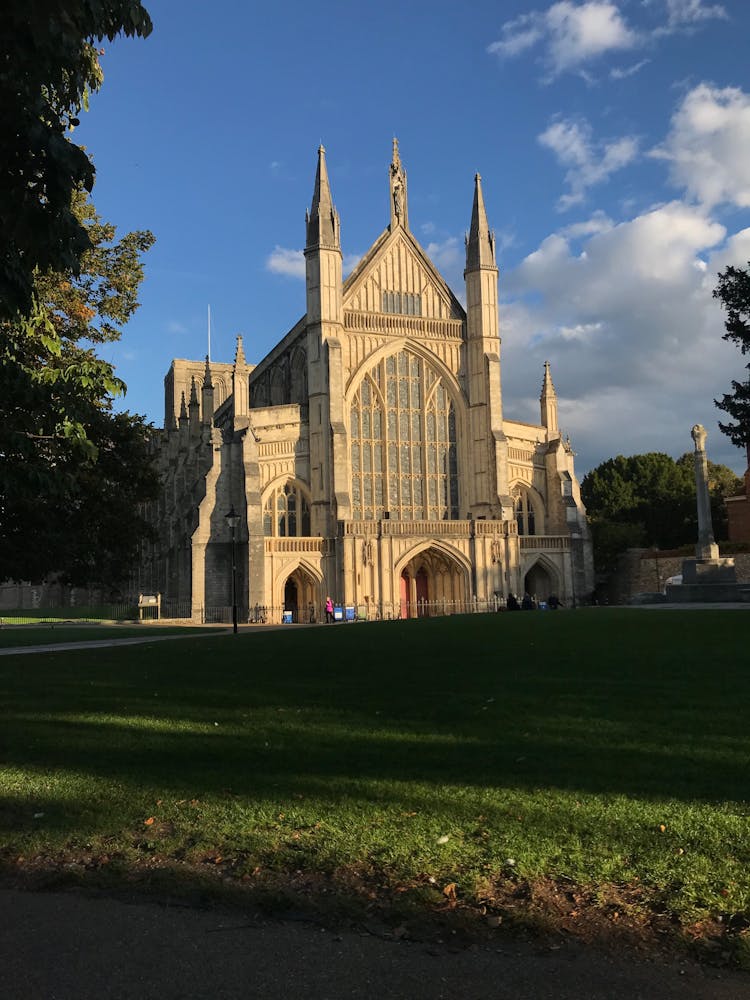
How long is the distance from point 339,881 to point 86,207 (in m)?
19.7

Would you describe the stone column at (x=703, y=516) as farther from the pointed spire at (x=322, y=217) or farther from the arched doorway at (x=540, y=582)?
the pointed spire at (x=322, y=217)

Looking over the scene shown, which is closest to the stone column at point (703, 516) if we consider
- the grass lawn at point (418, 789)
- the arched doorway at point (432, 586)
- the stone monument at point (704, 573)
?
the stone monument at point (704, 573)

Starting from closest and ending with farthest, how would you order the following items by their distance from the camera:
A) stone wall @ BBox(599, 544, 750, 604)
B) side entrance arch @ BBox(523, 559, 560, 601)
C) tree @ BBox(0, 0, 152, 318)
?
tree @ BBox(0, 0, 152, 318)
stone wall @ BBox(599, 544, 750, 604)
side entrance arch @ BBox(523, 559, 560, 601)

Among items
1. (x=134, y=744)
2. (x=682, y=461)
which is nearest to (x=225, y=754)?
(x=134, y=744)

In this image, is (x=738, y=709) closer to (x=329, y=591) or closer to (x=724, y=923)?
(x=724, y=923)

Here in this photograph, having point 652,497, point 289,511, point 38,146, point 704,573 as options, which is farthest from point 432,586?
point 38,146

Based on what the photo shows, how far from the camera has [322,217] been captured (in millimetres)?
46500

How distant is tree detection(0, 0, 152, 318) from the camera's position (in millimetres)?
5750

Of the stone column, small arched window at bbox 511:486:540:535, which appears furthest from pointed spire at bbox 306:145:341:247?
the stone column

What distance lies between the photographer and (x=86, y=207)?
2059 centimetres

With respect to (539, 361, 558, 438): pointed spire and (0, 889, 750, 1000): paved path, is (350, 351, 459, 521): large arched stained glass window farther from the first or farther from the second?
(0, 889, 750, 1000): paved path

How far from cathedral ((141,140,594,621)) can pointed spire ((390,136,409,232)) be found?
0.09 meters

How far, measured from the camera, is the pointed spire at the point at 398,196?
50.2 meters

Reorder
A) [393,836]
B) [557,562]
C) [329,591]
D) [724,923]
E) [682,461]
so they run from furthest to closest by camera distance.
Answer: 1. [682,461]
2. [557,562]
3. [329,591]
4. [393,836]
5. [724,923]
